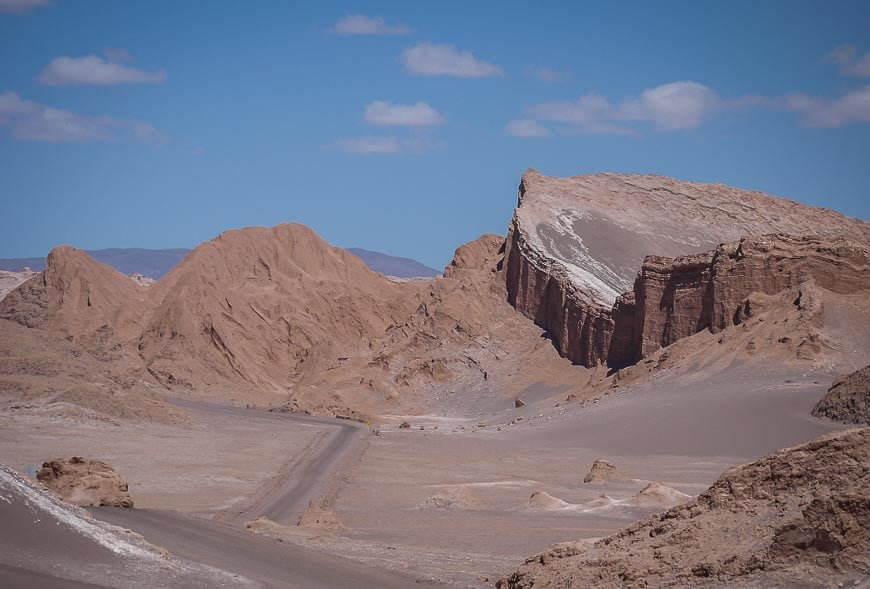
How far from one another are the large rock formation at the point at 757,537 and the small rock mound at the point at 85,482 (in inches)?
336

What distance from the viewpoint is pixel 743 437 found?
40812 millimetres

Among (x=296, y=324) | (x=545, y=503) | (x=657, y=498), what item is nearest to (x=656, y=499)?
(x=657, y=498)

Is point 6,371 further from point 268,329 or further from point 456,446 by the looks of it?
point 268,329

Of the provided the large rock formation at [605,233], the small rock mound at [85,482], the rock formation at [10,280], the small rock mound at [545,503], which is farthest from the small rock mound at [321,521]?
the rock formation at [10,280]

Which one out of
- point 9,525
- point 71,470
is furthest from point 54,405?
point 9,525

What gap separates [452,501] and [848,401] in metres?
17.8

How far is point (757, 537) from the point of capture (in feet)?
35.4

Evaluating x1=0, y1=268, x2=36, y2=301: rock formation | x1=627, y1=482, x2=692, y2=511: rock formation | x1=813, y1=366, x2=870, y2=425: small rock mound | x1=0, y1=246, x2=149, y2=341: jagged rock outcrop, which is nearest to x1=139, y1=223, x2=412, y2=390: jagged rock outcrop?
x1=0, y1=246, x2=149, y2=341: jagged rock outcrop

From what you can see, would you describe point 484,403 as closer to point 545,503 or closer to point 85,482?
point 545,503

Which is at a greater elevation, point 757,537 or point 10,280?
point 10,280

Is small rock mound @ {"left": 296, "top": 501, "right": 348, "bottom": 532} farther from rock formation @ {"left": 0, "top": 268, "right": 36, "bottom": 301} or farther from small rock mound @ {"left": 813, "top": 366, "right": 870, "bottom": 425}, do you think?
rock formation @ {"left": 0, "top": 268, "right": 36, "bottom": 301}

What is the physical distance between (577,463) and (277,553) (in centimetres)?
2516

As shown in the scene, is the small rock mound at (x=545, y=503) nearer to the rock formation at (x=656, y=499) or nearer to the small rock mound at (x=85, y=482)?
the rock formation at (x=656, y=499)

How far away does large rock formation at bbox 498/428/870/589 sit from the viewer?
956cm
